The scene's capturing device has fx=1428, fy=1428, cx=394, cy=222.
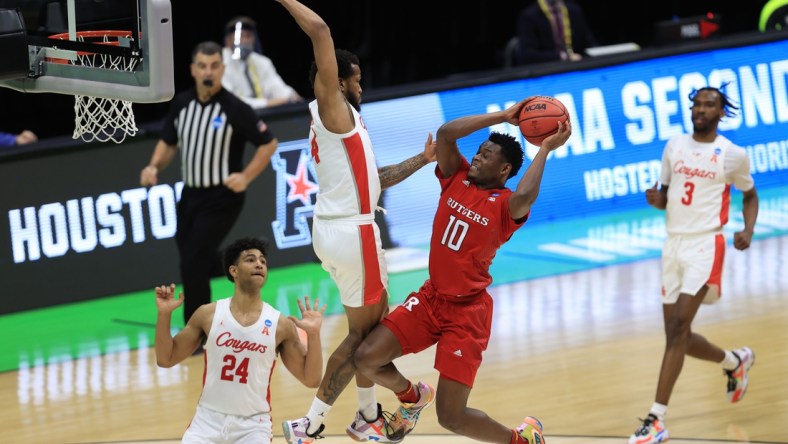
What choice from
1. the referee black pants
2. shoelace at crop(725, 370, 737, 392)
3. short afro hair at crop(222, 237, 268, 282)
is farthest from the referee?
shoelace at crop(725, 370, 737, 392)

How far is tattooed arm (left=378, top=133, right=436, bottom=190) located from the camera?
8.20 meters

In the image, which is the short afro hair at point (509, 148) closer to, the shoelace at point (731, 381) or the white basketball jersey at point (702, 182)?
the white basketball jersey at point (702, 182)

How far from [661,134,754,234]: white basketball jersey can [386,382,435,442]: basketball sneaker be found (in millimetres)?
2058

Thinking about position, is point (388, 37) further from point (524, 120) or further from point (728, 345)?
point (524, 120)

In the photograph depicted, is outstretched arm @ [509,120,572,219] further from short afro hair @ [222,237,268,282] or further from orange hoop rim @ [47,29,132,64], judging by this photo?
orange hoop rim @ [47,29,132,64]

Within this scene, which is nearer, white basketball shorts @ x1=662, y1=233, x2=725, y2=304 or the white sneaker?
the white sneaker

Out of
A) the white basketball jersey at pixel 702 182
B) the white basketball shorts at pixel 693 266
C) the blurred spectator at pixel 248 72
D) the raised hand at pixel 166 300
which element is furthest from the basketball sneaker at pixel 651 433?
the blurred spectator at pixel 248 72

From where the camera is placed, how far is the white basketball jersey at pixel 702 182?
9.04 meters

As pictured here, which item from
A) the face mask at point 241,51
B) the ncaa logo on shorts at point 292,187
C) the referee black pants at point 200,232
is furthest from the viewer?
the face mask at point 241,51

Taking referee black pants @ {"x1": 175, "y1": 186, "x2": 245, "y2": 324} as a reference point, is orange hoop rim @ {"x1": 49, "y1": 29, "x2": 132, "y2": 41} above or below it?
above

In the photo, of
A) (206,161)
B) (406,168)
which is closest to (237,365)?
(406,168)

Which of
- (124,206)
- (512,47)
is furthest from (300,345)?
(512,47)

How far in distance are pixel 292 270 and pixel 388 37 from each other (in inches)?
224

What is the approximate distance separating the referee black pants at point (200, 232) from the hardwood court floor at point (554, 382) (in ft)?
1.71
